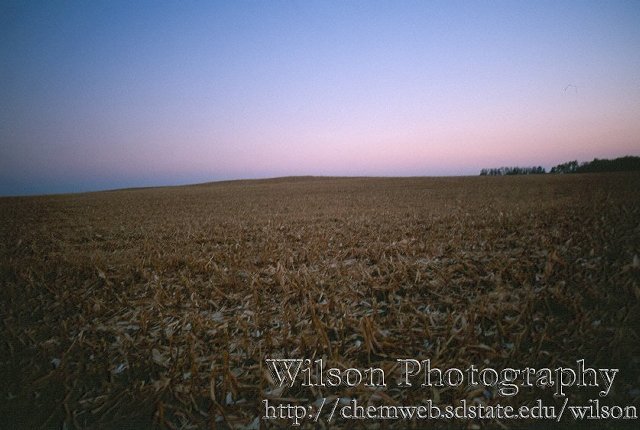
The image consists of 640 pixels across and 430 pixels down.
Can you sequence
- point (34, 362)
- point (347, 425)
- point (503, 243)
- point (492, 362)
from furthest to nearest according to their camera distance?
1. point (503, 243)
2. point (34, 362)
3. point (492, 362)
4. point (347, 425)

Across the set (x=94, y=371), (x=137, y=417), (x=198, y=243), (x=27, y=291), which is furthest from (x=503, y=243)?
(x=27, y=291)

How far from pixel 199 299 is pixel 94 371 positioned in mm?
1846

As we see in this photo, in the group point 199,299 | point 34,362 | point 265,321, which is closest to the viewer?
point 34,362

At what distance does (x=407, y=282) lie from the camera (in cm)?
511

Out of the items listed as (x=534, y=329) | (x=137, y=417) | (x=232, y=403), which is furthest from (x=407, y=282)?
(x=137, y=417)

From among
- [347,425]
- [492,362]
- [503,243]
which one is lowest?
[347,425]

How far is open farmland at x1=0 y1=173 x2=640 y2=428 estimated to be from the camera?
2859mm

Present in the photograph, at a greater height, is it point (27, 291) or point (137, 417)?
Answer: point (27, 291)

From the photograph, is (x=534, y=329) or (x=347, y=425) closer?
(x=347, y=425)

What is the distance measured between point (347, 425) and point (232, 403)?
1.23 metres

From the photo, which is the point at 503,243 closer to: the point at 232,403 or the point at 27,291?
the point at 232,403

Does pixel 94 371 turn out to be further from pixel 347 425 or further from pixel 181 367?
pixel 347 425

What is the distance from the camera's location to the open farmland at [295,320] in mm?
2859

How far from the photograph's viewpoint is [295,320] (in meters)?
4.16
